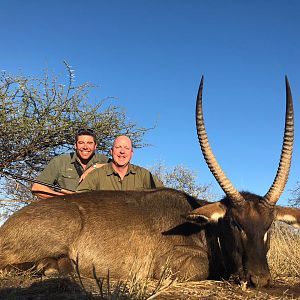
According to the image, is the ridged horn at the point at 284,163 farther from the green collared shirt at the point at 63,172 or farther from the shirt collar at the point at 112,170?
the green collared shirt at the point at 63,172

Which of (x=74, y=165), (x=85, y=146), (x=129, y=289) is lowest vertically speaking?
(x=129, y=289)

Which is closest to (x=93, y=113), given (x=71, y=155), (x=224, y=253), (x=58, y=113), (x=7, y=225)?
(x=58, y=113)

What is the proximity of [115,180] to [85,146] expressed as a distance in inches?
41.9

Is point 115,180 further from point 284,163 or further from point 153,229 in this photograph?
point 284,163

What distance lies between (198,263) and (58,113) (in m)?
7.94

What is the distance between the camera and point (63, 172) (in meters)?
8.12

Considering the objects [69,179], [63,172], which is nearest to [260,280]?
[69,179]

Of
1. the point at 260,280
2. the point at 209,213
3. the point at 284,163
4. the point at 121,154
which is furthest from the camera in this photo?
the point at 121,154

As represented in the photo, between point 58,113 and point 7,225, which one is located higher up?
point 58,113

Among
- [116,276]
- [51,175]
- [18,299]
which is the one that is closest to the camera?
[18,299]

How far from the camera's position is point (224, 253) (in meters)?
4.98

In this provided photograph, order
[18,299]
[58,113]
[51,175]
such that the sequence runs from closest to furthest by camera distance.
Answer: [18,299], [51,175], [58,113]

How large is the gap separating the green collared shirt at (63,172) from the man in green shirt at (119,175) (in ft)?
3.16

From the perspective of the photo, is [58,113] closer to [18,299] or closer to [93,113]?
[93,113]
